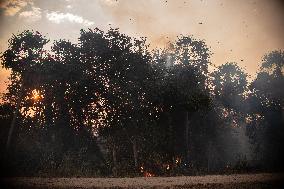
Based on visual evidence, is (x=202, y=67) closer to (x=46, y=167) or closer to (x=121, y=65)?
(x=121, y=65)

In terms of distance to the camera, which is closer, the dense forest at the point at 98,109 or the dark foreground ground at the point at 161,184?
the dark foreground ground at the point at 161,184

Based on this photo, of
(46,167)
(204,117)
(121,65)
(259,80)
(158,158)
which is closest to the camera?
(46,167)

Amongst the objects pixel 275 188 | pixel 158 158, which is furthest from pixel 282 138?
pixel 275 188

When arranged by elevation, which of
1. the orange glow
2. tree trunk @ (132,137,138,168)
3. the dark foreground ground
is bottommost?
the dark foreground ground

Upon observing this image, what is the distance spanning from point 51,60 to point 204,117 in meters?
26.5

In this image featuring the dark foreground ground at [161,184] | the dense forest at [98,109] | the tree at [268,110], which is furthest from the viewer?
the tree at [268,110]

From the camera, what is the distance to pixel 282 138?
49.5m

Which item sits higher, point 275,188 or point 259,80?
point 259,80

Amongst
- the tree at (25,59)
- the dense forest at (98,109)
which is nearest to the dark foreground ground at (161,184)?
the dense forest at (98,109)

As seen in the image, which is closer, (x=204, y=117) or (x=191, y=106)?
(x=191, y=106)

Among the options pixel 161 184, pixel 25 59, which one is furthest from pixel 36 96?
pixel 161 184

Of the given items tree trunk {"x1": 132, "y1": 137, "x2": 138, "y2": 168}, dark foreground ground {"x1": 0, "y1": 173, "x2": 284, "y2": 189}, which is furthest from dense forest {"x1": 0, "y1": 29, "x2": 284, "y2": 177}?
dark foreground ground {"x1": 0, "y1": 173, "x2": 284, "y2": 189}

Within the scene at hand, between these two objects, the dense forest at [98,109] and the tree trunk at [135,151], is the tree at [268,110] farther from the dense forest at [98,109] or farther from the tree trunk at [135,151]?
the tree trunk at [135,151]

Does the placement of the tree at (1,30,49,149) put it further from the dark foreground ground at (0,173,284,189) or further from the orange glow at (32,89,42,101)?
the dark foreground ground at (0,173,284,189)
